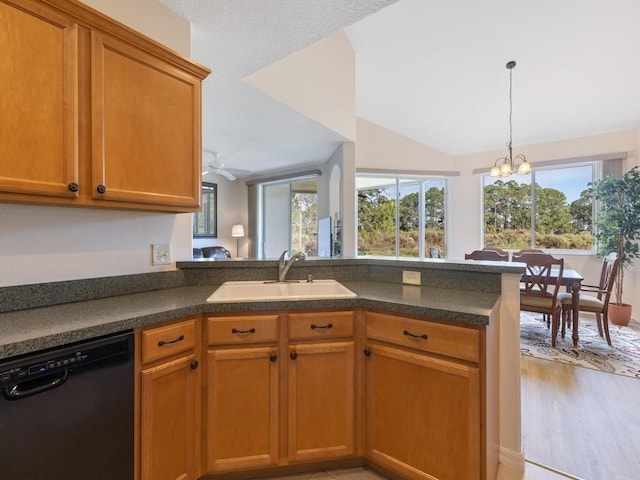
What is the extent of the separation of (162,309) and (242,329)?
1.15 feet

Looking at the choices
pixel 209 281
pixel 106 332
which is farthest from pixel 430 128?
pixel 106 332

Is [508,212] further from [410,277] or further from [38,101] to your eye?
[38,101]

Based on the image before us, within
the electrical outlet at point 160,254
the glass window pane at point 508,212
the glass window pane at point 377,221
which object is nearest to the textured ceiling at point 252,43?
the electrical outlet at point 160,254

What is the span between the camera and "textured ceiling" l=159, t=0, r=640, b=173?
186 cm

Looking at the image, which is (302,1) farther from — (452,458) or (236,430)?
(452,458)

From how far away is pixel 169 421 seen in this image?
4.21 feet

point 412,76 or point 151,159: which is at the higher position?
point 412,76

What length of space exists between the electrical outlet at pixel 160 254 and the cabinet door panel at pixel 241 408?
673mm

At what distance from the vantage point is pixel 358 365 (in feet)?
5.02

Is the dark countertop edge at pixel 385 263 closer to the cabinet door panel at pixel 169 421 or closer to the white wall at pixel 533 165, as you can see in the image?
the cabinet door panel at pixel 169 421

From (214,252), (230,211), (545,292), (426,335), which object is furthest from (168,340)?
(230,211)

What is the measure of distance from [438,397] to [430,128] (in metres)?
4.69

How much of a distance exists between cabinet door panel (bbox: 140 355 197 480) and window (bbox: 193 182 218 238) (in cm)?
511

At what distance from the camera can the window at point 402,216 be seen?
19.3 ft
